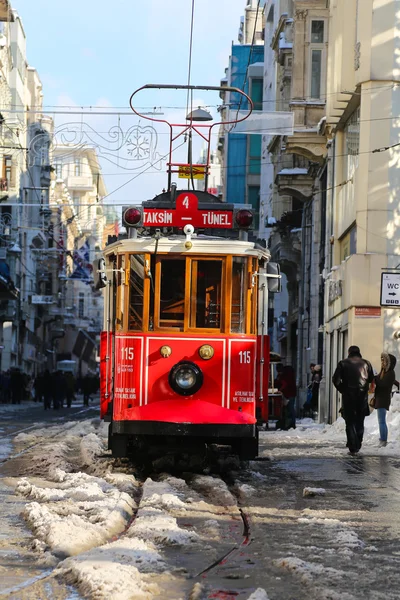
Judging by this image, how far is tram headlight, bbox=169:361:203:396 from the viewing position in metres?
13.5

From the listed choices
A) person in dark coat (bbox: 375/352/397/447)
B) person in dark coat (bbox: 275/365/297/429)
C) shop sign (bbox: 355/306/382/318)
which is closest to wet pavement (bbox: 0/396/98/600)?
person in dark coat (bbox: 375/352/397/447)

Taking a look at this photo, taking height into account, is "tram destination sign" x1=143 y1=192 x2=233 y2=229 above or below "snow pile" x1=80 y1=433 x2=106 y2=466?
above

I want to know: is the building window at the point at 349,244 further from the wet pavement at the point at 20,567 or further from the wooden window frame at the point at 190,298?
Result: the wet pavement at the point at 20,567

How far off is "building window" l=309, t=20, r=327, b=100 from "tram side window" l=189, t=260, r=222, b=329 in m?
23.5

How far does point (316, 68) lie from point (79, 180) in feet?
354

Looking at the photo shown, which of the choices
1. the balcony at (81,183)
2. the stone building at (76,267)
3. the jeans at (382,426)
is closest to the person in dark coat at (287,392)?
the jeans at (382,426)

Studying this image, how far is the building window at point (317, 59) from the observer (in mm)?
36719

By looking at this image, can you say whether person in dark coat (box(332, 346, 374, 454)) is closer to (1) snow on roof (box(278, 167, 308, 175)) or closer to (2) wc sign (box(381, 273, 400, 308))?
(2) wc sign (box(381, 273, 400, 308))

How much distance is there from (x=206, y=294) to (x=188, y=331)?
470 mm

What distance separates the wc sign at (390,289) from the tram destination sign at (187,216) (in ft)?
27.5

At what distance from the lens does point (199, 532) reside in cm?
904

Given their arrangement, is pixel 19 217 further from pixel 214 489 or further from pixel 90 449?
pixel 214 489

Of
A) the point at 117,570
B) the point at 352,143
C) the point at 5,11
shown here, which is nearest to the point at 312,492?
the point at 117,570

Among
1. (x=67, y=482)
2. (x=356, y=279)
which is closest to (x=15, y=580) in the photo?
(x=67, y=482)
